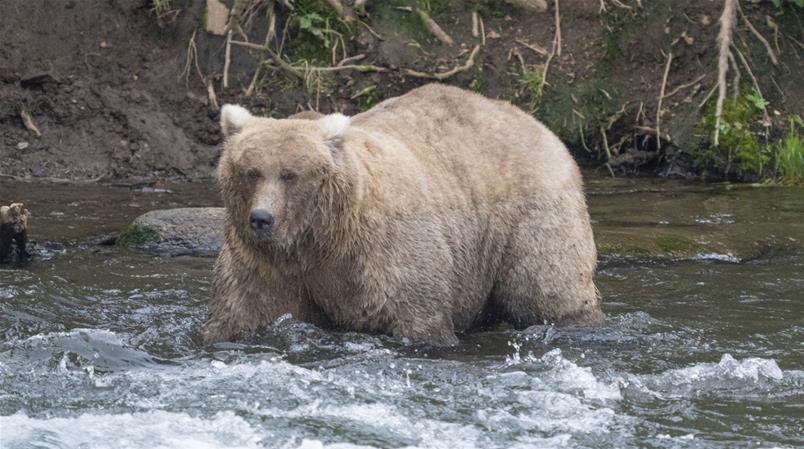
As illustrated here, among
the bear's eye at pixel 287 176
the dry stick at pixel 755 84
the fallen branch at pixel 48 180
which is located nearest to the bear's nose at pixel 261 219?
the bear's eye at pixel 287 176

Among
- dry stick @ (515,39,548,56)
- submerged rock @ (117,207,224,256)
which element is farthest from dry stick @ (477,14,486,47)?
submerged rock @ (117,207,224,256)

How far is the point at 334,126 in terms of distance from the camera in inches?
276

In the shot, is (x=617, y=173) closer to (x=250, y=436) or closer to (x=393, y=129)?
(x=393, y=129)

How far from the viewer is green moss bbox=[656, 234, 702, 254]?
418 inches

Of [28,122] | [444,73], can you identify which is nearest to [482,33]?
[444,73]

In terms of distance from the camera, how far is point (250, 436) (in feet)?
19.1

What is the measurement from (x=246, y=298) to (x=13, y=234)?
294cm

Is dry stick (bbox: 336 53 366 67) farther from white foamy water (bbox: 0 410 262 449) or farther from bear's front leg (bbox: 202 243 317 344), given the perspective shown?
white foamy water (bbox: 0 410 262 449)

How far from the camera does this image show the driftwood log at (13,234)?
30.5 ft

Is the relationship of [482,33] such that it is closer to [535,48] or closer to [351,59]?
[535,48]

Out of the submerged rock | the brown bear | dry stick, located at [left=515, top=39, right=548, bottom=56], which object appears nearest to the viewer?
the brown bear

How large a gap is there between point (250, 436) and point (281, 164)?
151 centimetres

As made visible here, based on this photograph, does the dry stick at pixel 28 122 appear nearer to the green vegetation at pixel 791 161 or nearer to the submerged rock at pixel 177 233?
the submerged rock at pixel 177 233

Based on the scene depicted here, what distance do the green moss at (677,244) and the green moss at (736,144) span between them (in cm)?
293
